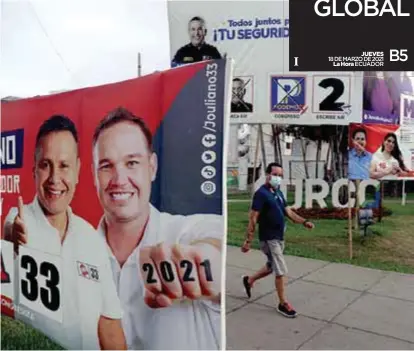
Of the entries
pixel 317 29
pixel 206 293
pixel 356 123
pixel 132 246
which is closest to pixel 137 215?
pixel 132 246

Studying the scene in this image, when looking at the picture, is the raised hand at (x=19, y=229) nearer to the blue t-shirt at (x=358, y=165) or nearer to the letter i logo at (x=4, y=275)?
the letter i logo at (x=4, y=275)

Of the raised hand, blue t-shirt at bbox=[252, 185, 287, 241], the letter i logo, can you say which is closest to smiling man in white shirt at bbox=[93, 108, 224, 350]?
the raised hand

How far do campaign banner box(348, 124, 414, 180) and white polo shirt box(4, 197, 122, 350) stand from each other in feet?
18.4

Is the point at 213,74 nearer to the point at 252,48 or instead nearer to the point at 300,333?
the point at 300,333

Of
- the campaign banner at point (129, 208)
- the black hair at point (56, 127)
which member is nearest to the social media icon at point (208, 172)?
the campaign banner at point (129, 208)

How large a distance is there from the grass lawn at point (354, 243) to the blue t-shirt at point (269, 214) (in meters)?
3.25

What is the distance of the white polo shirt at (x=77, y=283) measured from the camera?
9.91 ft

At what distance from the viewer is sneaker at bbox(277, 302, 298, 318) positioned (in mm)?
4930

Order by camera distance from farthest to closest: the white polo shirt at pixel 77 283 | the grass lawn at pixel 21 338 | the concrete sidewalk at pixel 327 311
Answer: the concrete sidewalk at pixel 327 311 < the grass lawn at pixel 21 338 < the white polo shirt at pixel 77 283

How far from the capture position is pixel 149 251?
9.09ft

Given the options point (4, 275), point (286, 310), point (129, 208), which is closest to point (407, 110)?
point (286, 310)

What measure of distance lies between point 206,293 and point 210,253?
A: 239 mm

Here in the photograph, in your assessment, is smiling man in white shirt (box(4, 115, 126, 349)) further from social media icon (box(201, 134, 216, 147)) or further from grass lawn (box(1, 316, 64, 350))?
social media icon (box(201, 134, 216, 147))

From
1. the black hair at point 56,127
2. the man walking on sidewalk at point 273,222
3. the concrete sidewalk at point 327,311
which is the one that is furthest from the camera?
the man walking on sidewalk at point 273,222
